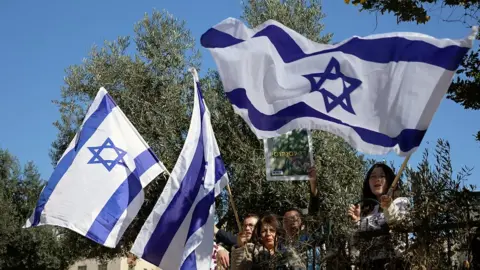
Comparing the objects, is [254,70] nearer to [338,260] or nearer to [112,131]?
[338,260]

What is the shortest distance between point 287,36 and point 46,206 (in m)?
4.19

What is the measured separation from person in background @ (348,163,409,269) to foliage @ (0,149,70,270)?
26.4m

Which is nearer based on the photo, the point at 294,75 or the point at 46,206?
the point at 294,75

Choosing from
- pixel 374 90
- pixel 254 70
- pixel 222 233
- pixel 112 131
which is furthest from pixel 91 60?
pixel 374 90

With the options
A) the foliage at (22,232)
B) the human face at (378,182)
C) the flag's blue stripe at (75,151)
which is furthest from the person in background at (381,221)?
the foliage at (22,232)

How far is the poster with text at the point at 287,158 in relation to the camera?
8805 millimetres

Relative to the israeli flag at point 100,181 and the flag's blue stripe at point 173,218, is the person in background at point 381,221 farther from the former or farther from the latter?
the israeli flag at point 100,181

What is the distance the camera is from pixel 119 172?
981 cm

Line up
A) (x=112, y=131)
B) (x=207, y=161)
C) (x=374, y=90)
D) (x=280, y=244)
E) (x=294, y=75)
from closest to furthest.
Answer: (x=280, y=244)
(x=374, y=90)
(x=294, y=75)
(x=207, y=161)
(x=112, y=131)

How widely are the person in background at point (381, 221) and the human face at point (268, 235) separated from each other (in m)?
1.03

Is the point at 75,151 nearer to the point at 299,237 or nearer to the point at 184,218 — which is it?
the point at 184,218

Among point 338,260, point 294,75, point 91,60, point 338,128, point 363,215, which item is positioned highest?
point 91,60

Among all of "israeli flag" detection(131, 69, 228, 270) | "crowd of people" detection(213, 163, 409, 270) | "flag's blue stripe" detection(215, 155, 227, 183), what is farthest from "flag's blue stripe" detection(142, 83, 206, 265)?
"crowd of people" detection(213, 163, 409, 270)

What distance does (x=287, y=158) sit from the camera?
8914mm
